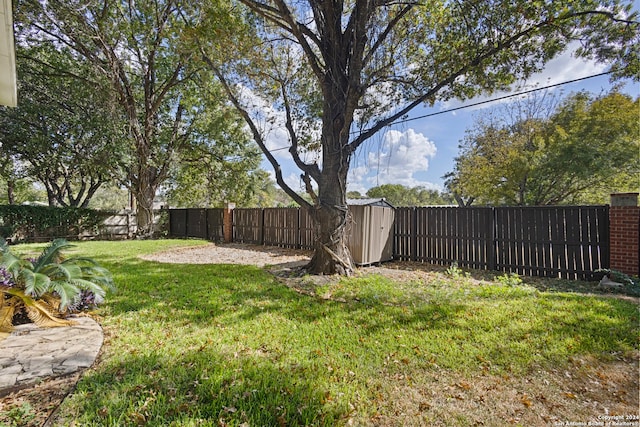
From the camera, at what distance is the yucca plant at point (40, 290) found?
2.71m

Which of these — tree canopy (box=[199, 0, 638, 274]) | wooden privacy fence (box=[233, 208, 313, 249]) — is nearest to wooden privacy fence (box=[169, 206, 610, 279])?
wooden privacy fence (box=[233, 208, 313, 249])

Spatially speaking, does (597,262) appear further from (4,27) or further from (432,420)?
(4,27)

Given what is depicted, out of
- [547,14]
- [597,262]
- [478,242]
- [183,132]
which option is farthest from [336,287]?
[183,132]

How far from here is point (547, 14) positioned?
4430 millimetres

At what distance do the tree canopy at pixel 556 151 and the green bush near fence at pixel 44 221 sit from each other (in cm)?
1891

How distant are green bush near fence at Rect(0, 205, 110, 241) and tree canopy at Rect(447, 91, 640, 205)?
18.9 meters

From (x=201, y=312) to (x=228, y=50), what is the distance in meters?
4.94

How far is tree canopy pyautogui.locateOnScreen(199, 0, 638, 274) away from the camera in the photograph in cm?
451

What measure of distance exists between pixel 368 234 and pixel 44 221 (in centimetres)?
1356

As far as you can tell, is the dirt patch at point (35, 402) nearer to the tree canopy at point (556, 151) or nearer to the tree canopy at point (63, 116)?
the tree canopy at point (63, 116)

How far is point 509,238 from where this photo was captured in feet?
19.3


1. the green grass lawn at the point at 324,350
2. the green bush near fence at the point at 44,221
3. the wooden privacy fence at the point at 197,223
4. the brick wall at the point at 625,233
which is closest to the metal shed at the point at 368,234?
the green grass lawn at the point at 324,350

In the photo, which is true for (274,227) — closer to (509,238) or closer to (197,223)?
(197,223)

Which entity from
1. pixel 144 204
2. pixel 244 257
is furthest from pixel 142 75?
pixel 244 257
